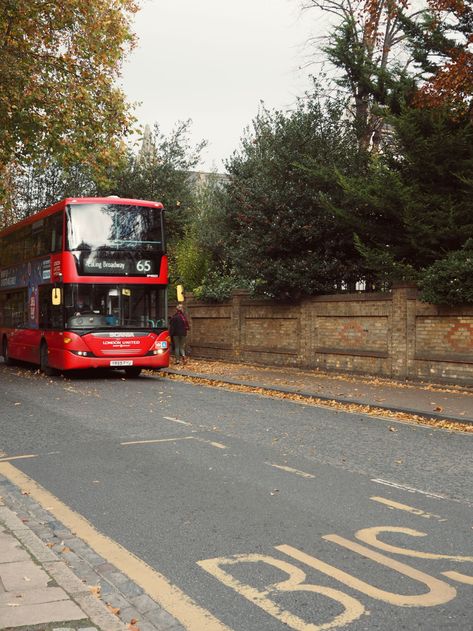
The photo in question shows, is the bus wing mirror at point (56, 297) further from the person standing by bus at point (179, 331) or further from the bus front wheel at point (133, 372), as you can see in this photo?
the person standing by bus at point (179, 331)

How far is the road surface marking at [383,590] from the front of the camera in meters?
4.18

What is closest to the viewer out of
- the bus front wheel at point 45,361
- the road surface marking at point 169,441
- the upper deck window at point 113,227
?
the road surface marking at point 169,441

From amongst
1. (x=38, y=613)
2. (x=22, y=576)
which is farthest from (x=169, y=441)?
(x=38, y=613)

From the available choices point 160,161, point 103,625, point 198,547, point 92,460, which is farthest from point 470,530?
point 160,161

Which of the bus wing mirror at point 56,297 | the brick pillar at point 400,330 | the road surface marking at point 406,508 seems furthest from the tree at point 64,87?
the road surface marking at point 406,508

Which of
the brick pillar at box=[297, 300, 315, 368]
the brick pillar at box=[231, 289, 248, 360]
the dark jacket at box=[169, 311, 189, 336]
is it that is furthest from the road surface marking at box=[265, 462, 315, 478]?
the dark jacket at box=[169, 311, 189, 336]

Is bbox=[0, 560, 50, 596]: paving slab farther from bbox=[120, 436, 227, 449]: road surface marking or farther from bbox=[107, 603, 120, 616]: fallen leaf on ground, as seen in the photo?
bbox=[120, 436, 227, 449]: road surface marking

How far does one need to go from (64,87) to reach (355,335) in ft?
32.3

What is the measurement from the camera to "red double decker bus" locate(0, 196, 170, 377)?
1764 cm

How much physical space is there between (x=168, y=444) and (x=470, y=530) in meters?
4.47

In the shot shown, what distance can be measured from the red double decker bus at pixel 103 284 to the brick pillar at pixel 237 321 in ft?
18.4

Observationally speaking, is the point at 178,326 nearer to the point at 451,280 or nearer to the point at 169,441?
the point at 451,280

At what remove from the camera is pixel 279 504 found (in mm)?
6281

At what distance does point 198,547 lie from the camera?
5.17 metres
